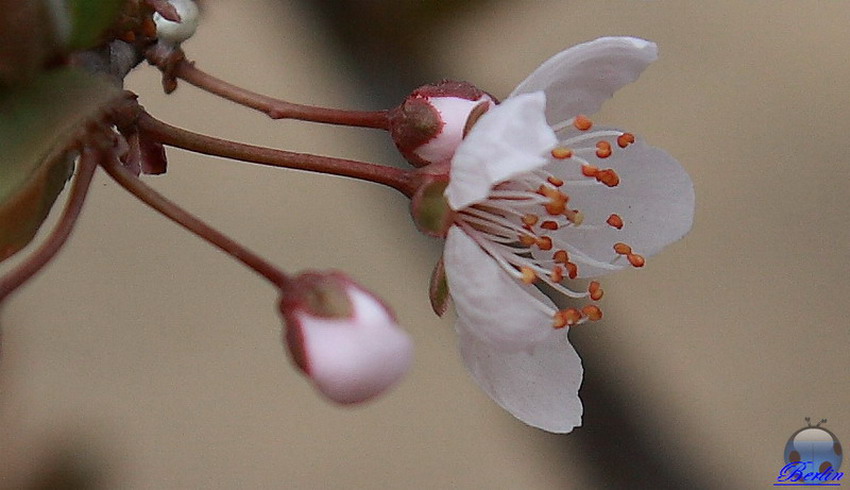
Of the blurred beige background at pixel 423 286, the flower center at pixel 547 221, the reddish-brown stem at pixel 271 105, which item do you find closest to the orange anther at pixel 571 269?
the flower center at pixel 547 221

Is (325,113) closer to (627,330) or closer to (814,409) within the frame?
(627,330)

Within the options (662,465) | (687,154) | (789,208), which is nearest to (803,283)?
(789,208)

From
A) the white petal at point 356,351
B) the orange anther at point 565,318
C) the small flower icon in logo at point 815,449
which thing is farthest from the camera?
the small flower icon in logo at point 815,449

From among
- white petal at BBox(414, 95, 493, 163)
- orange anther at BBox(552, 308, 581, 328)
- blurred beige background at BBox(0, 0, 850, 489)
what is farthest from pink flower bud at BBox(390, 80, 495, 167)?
blurred beige background at BBox(0, 0, 850, 489)

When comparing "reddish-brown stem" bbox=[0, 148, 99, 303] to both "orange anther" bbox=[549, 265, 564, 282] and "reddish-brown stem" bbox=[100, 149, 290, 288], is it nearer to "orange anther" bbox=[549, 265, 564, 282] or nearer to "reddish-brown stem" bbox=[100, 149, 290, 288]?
"reddish-brown stem" bbox=[100, 149, 290, 288]

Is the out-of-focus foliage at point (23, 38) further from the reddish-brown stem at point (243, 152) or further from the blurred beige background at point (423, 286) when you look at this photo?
the blurred beige background at point (423, 286)

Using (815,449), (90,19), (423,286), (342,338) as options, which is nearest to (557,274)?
(342,338)
